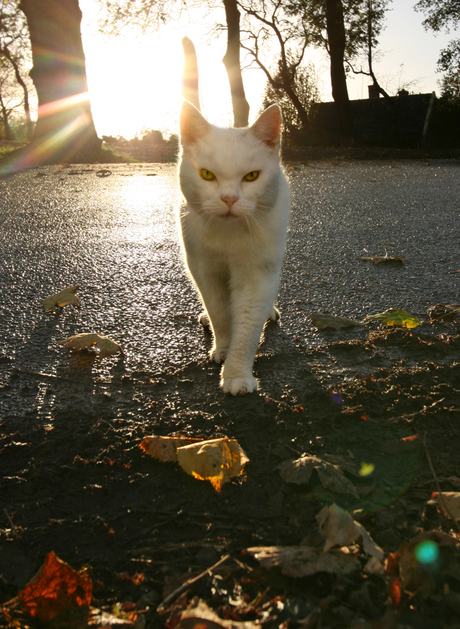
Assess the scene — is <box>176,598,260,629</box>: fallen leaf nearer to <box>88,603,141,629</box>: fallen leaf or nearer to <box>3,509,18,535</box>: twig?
<box>88,603,141,629</box>: fallen leaf

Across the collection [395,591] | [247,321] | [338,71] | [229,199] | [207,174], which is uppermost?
[338,71]

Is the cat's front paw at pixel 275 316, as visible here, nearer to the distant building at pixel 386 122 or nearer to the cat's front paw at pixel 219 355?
the cat's front paw at pixel 219 355

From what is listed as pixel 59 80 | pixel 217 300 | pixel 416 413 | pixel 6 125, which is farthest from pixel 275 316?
pixel 6 125

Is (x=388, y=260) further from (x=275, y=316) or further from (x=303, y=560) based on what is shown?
(x=303, y=560)

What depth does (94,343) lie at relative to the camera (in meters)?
2.10

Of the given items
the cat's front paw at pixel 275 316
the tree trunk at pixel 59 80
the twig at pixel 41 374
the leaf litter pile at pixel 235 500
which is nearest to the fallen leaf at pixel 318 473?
the leaf litter pile at pixel 235 500

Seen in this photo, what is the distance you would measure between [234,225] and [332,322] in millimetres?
Answer: 690

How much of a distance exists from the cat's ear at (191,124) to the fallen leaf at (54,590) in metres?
1.80

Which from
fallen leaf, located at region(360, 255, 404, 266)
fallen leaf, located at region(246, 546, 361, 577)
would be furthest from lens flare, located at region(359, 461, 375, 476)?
fallen leaf, located at region(360, 255, 404, 266)

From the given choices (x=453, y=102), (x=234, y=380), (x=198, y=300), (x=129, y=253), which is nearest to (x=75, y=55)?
(x=129, y=253)

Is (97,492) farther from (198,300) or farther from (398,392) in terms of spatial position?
(198,300)

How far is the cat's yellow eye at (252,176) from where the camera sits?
81.4 inches

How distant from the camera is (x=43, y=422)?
1553 mm

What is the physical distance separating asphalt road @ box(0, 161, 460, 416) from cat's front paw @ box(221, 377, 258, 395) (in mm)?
86
